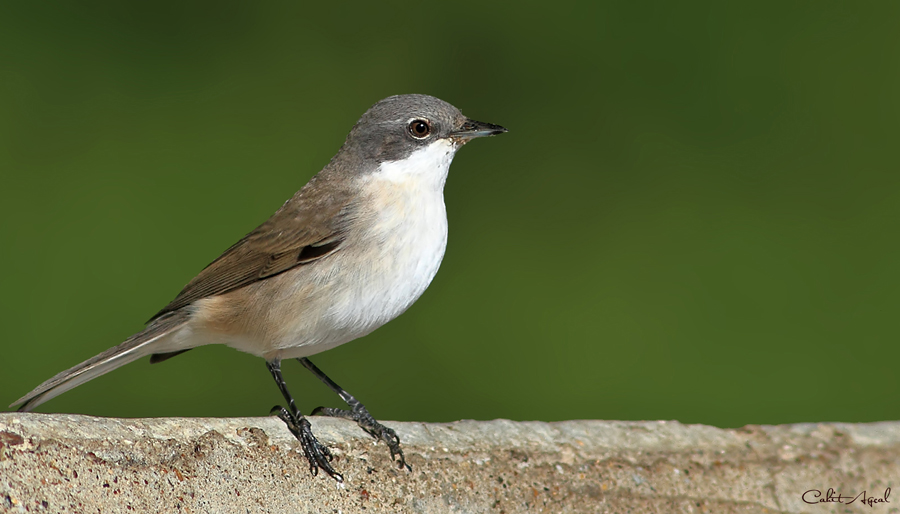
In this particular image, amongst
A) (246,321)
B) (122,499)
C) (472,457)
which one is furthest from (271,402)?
(122,499)

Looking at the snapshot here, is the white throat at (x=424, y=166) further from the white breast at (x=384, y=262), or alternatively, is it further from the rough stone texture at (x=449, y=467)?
the rough stone texture at (x=449, y=467)

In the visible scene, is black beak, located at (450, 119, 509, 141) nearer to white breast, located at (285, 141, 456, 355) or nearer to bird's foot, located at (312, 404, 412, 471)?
white breast, located at (285, 141, 456, 355)

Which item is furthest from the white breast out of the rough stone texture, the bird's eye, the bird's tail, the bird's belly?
the bird's tail

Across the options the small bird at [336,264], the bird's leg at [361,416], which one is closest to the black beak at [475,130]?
the small bird at [336,264]

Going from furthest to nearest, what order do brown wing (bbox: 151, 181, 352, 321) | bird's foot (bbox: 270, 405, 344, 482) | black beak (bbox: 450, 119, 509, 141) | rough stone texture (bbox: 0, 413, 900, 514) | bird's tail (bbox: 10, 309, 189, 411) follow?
black beak (bbox: 450, 119, 509, 141), brown wing (bbox: 151, 181, 352, 321), bird's tail (bbox: 10, 309, 189, 411), bird's foot (bbox: 270, 405, 344, 482), rough stone texture (bbox: 0, 413, 900, 514)

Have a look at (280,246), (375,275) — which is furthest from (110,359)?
(375,275)
